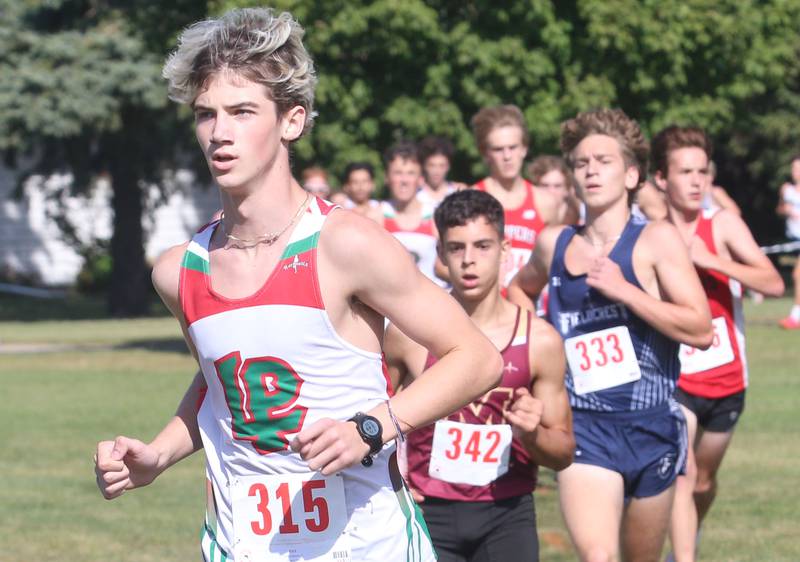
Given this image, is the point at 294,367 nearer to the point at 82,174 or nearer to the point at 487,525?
the point at 487,525

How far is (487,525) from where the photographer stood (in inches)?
211

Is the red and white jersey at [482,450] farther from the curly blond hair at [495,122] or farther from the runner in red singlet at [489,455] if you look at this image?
the curly blond hair at [495,122]

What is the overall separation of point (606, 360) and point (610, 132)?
3.15 ft

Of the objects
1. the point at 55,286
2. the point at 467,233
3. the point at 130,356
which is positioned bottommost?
the point at 55,286

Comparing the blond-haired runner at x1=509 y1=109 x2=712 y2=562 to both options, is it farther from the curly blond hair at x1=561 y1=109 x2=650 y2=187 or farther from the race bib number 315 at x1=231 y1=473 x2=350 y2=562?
the race bib number 315 at x1=231 y1=473 x2=350 y2=562

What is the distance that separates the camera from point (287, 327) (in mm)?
3455

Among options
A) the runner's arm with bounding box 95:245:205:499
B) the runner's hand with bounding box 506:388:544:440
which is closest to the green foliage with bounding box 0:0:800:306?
the runner's hand with bounding box 506:388:544:440

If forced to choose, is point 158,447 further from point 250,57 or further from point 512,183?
point 512,183

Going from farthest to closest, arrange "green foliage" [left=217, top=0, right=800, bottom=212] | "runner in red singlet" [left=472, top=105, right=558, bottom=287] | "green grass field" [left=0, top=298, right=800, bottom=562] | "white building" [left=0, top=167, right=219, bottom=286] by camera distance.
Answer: "white building" [left=0, top=167, right=219, bottom=286]
"green foliage" [left=217, top=0, right=800, bottom=212]
"runner in red singlet" [left=472, top=105, right=558, bottom=287]
"green grass field" [left=0, top=298, right=800, bottom=562]

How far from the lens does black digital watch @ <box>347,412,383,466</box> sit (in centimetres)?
327

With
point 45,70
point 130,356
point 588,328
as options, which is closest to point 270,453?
point 588,328

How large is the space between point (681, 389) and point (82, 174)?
978 inches

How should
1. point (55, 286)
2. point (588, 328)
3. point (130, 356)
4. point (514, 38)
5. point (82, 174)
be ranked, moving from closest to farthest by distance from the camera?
point (588, 328) < point (130, 356) < point (514, 38) < point (82, 174) < point (55, 286)

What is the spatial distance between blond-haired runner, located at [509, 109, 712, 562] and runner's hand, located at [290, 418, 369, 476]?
2.63 meters
